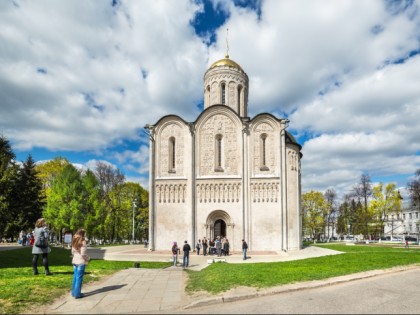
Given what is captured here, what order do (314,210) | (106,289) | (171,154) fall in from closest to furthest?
(106,289) < (171,154) < (314,210)

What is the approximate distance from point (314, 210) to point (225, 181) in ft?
111

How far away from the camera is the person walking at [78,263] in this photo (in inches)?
326

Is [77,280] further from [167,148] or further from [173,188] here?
[167,148]

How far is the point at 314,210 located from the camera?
187 ft

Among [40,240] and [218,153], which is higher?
[218,153]

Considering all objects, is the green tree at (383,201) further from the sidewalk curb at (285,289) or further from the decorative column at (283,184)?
the sidewalk curb at (285,289)

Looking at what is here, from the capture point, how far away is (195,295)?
8.48 m

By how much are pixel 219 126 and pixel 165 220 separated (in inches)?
401

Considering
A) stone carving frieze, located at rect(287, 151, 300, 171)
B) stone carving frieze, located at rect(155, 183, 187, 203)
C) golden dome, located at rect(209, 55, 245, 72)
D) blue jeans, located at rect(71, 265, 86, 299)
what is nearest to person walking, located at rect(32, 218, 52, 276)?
blue jeans, located at rect(71, 265, 86, 299)

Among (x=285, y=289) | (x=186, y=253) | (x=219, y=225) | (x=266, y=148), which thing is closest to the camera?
(x=285, y=289)

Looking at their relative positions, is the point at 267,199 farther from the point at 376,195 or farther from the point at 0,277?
the point at 376,195

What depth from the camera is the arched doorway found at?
29.2 metres

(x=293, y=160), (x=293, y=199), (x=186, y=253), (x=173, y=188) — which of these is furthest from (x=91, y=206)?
(x=293, y=160)

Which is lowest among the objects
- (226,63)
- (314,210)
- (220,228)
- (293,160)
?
(220,228)
